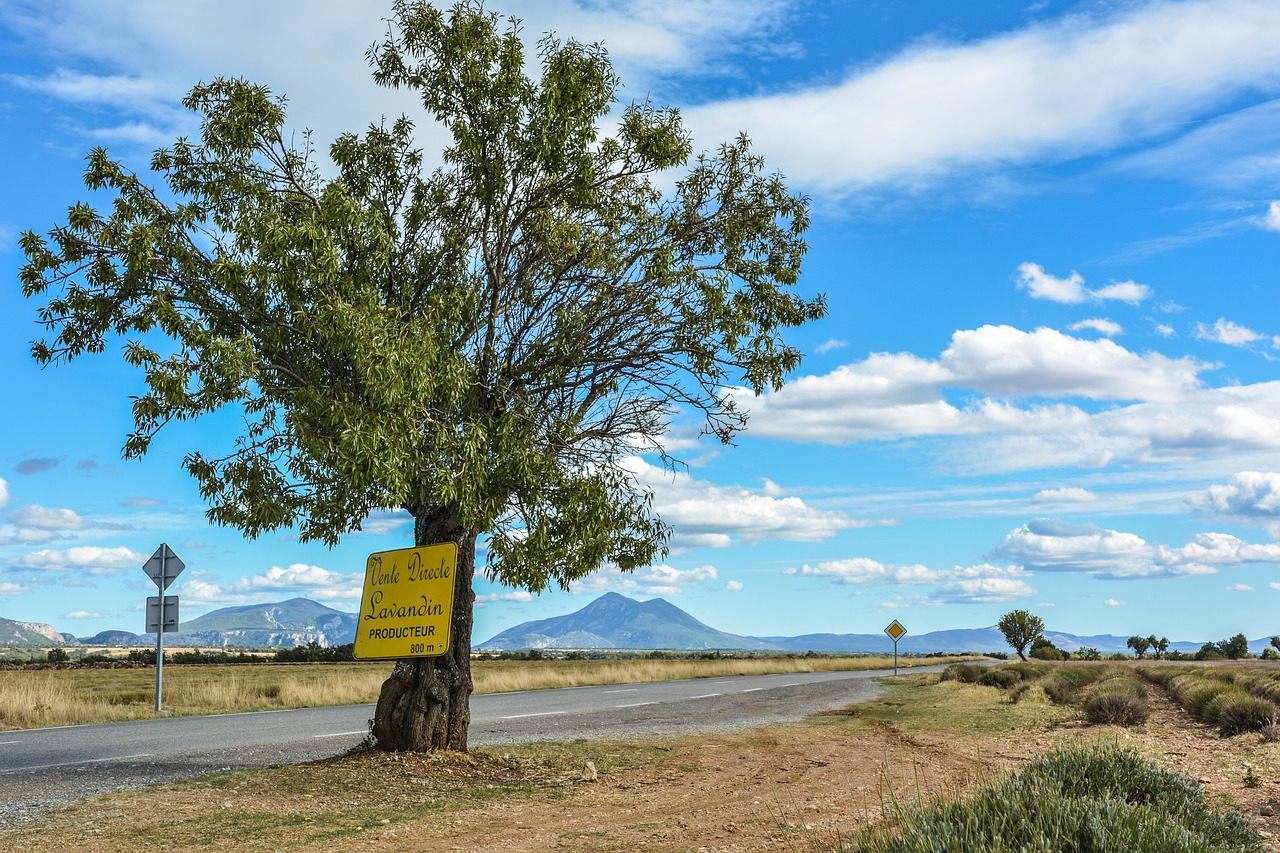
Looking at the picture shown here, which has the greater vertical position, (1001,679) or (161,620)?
(161,620)

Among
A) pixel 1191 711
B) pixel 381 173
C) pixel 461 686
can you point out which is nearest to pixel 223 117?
pixel 381 173

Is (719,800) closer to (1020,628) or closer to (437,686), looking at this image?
(437,686)

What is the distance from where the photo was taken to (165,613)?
23844 mm

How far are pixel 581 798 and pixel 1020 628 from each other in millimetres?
79106

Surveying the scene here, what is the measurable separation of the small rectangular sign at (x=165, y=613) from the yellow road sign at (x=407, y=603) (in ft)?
46.2

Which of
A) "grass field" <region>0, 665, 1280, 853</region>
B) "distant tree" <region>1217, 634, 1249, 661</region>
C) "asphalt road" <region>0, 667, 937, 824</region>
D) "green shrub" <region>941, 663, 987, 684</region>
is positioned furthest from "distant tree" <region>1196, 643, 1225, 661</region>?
"grass field" <region>0, 665, 1280, 853</region>

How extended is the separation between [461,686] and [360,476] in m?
3.50

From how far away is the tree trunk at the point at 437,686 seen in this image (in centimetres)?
1148

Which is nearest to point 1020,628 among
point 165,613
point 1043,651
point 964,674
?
point 1043,651

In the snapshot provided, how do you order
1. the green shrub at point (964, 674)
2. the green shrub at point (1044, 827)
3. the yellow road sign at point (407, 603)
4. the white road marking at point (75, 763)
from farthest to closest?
the green shrub at point (964, 674), the white road marking at point (75, 763), the yellow road sign at point (407, 603), the green shrub at point (1044, 827)

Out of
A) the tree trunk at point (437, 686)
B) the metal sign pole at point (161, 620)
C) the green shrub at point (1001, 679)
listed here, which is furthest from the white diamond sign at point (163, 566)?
the green shrub at point (1001, 679)

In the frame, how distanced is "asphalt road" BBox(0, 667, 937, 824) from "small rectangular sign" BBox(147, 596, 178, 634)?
10.7ft

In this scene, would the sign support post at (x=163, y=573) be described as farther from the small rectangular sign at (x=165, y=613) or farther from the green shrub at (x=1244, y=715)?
the green shrub at (x=1244, y=715)

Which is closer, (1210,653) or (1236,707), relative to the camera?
(1236,707)
